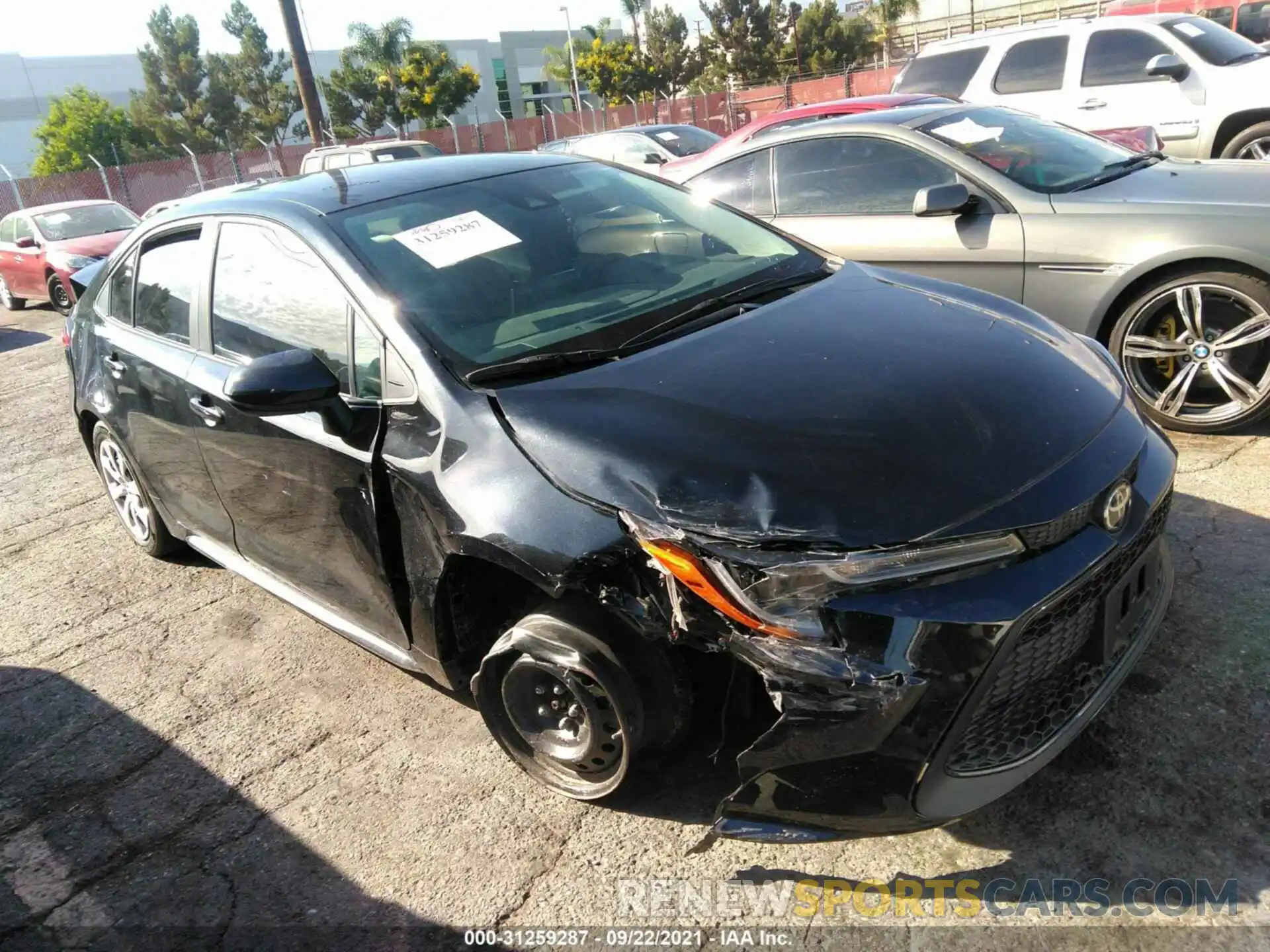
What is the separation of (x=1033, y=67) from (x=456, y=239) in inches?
312

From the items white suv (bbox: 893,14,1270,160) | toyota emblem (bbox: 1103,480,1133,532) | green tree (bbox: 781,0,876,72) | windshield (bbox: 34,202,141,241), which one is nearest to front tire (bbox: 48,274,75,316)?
windshield (bbox: 34,202,141,241)

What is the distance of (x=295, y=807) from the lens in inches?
111

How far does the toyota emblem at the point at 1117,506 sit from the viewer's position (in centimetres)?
214

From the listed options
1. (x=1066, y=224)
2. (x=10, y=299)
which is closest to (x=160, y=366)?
(x=1066, y=224)

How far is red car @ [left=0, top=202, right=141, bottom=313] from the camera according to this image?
12289 millimetres

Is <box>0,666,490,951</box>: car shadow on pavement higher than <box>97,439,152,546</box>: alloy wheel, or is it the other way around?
<box>97,439,152,546</box>: alloy wheel

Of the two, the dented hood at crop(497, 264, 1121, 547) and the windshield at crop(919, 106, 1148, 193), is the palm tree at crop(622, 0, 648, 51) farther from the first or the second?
the dented hood at crop(497, 264, 1121, 547)

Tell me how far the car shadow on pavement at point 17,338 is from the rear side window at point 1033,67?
435 inches

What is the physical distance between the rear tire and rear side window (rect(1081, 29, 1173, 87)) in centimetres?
1416

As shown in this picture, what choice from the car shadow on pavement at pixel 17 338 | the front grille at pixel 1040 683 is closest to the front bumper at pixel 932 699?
the front grille at pixel 1040 683

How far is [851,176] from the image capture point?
5234mm

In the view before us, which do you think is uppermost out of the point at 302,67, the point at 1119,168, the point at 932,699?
the point at 302,67

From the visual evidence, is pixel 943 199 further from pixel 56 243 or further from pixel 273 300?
pixel 56 243

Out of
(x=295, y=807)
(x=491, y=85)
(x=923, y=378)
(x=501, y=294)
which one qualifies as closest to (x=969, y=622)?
(x=923, y=378)
